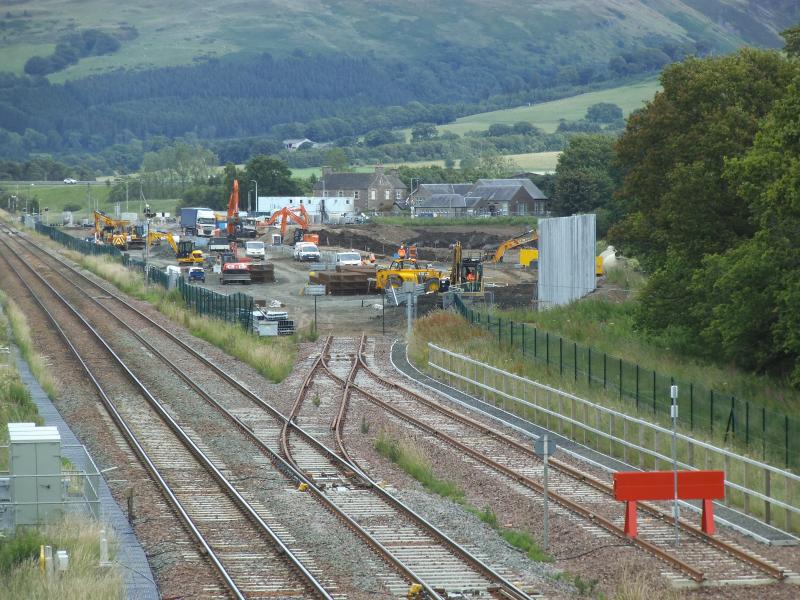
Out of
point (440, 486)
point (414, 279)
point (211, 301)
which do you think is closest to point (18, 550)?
point (440, 486)

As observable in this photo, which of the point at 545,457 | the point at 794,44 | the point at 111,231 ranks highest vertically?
the point at 794,44

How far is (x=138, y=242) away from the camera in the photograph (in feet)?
402

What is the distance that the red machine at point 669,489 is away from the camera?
21.5m

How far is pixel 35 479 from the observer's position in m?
21.5

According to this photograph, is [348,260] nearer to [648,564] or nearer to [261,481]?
[261,481]

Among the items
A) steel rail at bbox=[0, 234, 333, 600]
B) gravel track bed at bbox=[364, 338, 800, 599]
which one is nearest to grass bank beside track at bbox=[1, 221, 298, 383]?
steel rail at bbox=[0, 234, 333, 600]

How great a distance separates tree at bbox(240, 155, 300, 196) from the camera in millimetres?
192375

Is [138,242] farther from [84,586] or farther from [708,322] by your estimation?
[84,586]

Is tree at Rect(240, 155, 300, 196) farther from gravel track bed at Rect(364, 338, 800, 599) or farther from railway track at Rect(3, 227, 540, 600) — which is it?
gravel track bed at Rect(364, 338, 800, 599)

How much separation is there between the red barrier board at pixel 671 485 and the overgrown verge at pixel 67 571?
27.5 feet

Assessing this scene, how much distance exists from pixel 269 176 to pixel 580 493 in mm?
169925

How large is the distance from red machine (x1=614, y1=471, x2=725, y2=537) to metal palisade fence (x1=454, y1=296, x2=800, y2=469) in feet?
17.0

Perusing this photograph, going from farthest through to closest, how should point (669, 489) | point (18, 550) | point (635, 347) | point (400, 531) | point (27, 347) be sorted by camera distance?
point (27, 347)
point (635, 347)
point (400, 531)
point (669, 489)
point (18, 550)

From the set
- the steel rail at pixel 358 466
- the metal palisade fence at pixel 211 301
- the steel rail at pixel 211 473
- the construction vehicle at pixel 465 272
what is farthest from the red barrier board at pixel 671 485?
the construction vehicle at pixel 465 272
